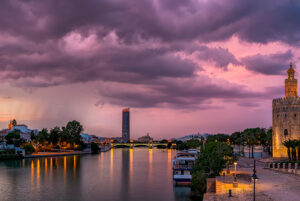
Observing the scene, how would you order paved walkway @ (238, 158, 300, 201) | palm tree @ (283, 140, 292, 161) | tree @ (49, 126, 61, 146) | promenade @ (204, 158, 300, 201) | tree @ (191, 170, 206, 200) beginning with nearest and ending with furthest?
1. promenade @ (204, 158, 300, 201)
2. paved walkway @ (238, 158, 300, 201)
3. tree @ (191, 170, 206, 200)
4. palm tree @ (283, 140, 292, 161)
5. tree @ (49, 126, 61, 146)

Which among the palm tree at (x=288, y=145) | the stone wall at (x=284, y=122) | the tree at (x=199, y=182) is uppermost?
the stone wall at (x=284, y=122)

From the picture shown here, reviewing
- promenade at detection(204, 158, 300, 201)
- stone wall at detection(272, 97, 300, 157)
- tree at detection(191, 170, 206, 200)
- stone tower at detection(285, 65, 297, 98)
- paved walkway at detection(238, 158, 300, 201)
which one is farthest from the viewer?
stone tower at detection(285, 65, 297, 98)

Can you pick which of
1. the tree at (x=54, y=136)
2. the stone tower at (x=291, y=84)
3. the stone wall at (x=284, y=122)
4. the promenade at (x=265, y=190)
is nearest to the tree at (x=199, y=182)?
the promenade at (x=265, y=190)

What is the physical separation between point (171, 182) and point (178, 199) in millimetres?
15830

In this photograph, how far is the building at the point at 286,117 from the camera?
224 feet

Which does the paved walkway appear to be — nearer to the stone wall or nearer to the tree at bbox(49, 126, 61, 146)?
the stone wall

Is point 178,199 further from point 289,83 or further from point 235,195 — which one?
point 289,83

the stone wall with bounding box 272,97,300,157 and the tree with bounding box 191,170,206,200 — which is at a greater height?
the stone wall with bounding box 272,97,300,157

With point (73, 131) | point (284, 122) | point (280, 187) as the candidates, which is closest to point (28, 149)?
point (73, 131)

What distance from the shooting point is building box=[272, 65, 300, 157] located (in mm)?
68312

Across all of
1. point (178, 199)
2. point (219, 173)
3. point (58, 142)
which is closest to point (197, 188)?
point (178, 199)

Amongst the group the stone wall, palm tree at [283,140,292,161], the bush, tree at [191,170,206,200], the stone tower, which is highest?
the stone tower

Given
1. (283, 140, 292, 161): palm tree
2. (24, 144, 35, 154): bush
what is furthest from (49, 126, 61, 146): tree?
(283, 140, 292, 161): palm tree

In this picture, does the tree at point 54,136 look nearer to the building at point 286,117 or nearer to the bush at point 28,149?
the bush at point 28,149
